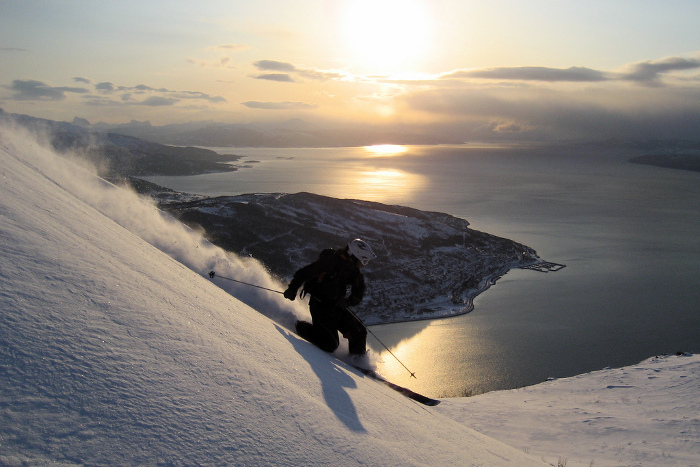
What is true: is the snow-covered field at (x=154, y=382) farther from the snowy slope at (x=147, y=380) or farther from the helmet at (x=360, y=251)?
the helmet at (x=360, y=251)

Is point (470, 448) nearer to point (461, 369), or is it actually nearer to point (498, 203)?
point (461, 369)

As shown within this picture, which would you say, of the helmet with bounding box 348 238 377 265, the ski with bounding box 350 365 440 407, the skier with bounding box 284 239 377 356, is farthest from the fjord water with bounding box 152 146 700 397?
the helmet with bounding box 348 238 377 265

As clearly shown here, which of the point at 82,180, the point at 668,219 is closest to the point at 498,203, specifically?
the point at 668,219

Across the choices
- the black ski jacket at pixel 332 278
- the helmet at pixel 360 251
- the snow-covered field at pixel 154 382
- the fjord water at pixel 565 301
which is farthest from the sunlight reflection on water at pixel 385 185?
the snow-covered field at pixel 154 382

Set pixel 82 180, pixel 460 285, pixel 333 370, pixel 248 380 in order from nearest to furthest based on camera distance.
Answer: pixel 248 380
pixel 333 370
pixel 82 180
pixel 460 285

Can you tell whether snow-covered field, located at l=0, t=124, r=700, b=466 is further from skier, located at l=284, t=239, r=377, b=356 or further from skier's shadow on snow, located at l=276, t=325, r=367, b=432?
skier, located at l=284, t=239, r=377, b=356
